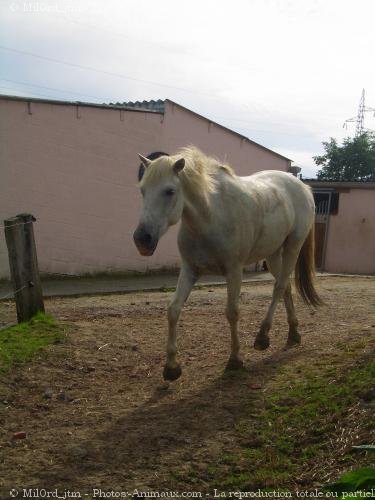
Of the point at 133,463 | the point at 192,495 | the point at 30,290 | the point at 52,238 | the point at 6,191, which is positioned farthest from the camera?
the point at 52,238

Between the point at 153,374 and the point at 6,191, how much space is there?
6929mm

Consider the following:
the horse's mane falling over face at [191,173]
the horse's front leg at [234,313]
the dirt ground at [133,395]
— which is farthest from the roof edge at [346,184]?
the horse's front leg at [234,313]

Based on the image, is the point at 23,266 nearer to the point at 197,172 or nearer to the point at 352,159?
the point at 197,172

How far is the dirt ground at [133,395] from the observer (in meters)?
3.30

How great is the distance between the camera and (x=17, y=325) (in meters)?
6.29

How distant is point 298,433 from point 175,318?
5.11 ft

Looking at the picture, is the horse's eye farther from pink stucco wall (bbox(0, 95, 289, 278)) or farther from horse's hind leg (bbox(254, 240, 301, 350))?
pink stucco wall (bbox(0, 95, 289, 278))

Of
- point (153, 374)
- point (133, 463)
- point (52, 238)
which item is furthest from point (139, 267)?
point (133, 463)

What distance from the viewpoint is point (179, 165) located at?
4.57 meters

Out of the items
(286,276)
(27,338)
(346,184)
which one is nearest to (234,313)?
(286,276)

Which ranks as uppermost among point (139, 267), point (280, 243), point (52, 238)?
point (280, 243)

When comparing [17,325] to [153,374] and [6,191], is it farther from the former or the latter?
[6,191]

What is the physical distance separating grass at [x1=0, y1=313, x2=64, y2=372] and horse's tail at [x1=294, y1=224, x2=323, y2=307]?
9.02ft

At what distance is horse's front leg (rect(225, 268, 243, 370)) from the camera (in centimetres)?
498
